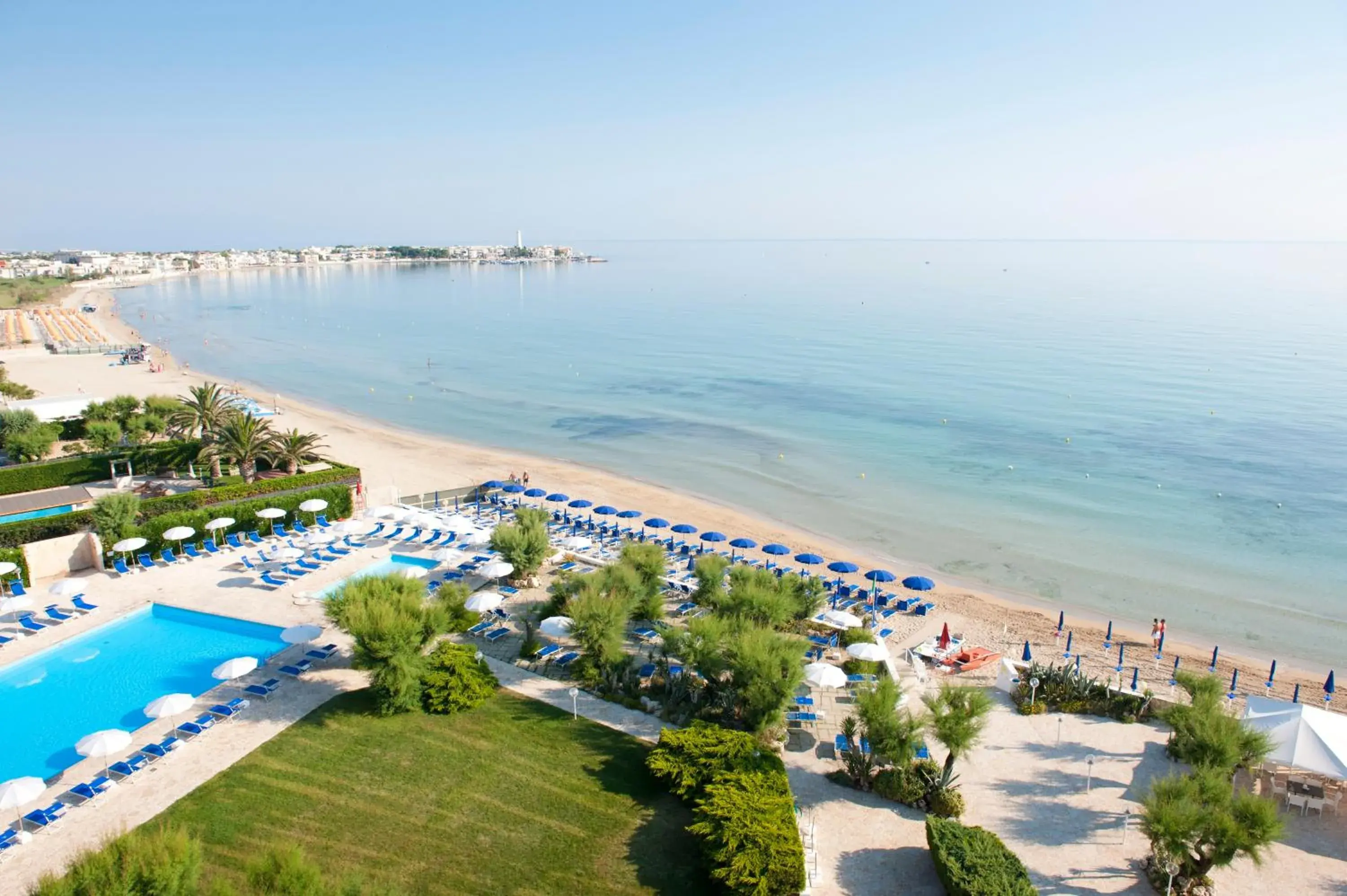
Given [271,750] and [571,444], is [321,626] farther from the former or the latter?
[571,444]

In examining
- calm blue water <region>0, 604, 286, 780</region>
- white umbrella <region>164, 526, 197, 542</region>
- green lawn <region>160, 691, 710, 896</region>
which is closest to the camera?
green lawn <region>160, 691, 710, 896</region>

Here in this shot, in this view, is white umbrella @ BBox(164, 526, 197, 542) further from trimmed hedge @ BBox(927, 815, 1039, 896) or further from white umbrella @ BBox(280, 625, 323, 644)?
trimmed hedge @ BBox(927, 815, 1039, 896)

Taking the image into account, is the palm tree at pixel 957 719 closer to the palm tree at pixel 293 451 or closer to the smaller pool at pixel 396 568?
the smaller pool at pixel 396 568

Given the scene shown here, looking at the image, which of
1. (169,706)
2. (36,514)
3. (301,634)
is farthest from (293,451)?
(169,706)

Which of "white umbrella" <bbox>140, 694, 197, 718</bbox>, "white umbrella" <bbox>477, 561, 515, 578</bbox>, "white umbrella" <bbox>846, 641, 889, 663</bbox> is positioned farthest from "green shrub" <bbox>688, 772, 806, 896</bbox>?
"white umbrella" <bbox>477, 561, 515, 578</bbox>

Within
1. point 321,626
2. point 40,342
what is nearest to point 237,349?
point 40,342

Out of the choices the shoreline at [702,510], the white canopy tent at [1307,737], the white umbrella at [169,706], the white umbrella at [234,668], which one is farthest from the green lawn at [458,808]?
the shoreline at [702,510]
